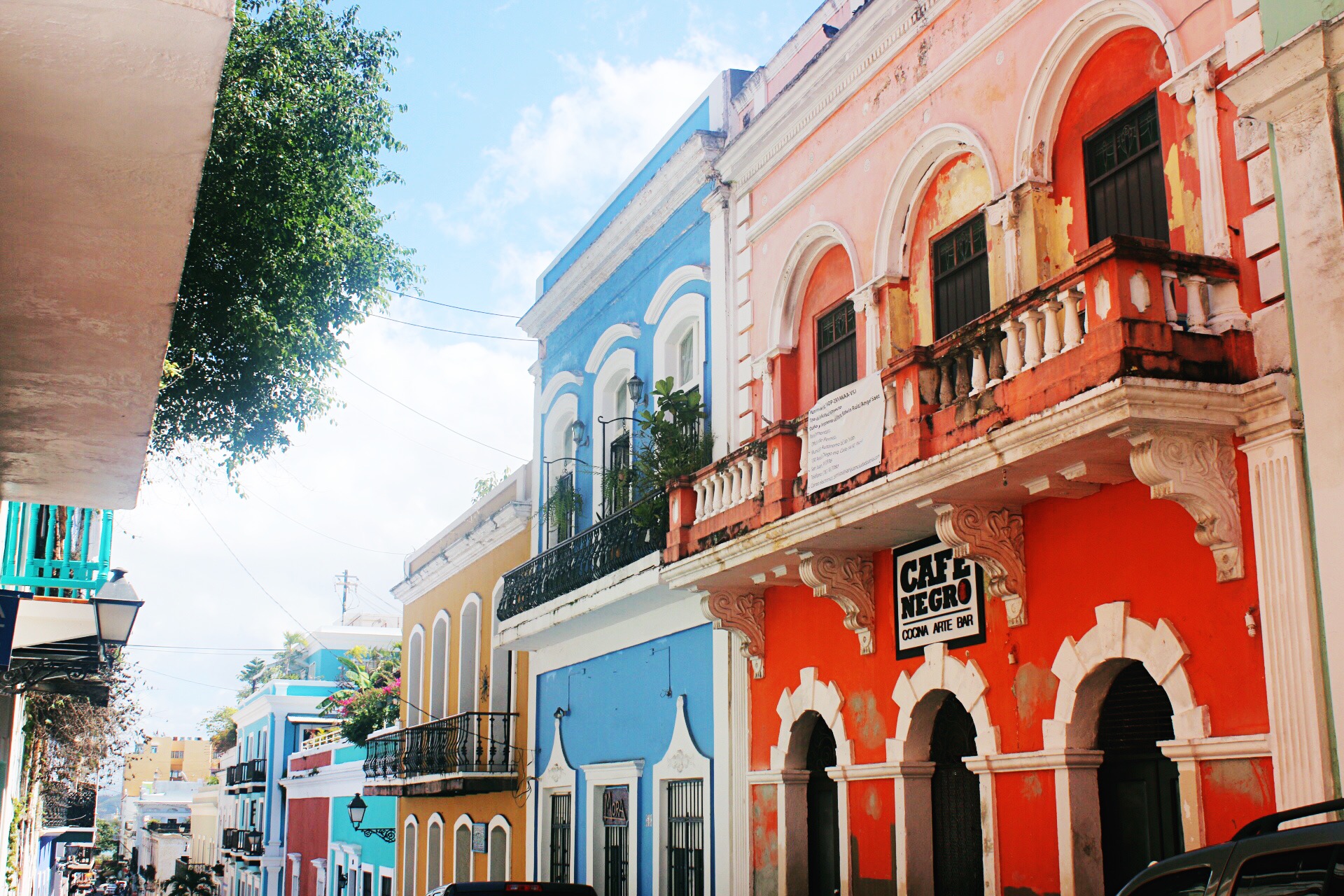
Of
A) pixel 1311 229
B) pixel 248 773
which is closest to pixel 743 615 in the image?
pixel 1311 229

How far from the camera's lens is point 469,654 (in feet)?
69.3

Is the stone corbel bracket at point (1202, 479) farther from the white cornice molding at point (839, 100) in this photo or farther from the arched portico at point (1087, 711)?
the white cornice molding at point (839, 100)

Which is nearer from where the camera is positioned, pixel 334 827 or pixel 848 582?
pixel 848 582

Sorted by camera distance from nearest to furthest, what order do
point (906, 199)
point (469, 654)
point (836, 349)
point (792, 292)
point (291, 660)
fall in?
point (906, 199) < point (836, 349) < point (792, 292) < point (469, 654) < point (291, 660)

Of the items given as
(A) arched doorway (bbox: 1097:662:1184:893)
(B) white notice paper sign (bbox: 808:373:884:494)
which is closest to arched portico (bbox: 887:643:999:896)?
(A) arched doorway (bbox: 1097:662:1184:893)

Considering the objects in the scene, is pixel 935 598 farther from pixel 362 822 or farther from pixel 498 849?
pixel 362 822

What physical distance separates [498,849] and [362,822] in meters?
9.82

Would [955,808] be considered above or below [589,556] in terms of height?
below

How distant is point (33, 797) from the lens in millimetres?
22234

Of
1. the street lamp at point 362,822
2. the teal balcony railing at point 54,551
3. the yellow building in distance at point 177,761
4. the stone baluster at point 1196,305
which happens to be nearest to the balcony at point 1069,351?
the stone baluster at point 1196,305

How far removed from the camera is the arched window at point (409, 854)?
2306 cm

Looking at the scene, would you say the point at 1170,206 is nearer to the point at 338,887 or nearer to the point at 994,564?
the point at 994,564

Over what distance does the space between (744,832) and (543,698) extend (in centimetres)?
627

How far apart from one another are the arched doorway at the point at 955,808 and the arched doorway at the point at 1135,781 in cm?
126
